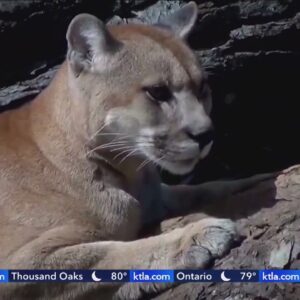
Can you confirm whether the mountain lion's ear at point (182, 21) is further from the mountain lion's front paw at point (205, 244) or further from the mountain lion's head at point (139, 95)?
the mountain lion's front paw at point (205, 244)

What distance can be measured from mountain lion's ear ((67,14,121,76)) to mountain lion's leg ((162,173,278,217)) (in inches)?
33.6

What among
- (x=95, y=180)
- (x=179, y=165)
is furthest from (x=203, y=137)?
(x=95, y=180)

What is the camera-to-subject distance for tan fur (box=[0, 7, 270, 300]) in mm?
3576

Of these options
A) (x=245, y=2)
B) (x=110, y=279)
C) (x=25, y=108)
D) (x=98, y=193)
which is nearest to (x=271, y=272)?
(x=110, y=279)

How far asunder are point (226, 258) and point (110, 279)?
51 cm

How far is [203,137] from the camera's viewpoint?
3.65 meters

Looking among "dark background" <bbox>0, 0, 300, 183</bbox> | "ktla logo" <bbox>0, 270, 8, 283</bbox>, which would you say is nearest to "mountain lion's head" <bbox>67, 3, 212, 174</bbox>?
"ktla logo" <bbox>0, 270, 8, 283</bbox>

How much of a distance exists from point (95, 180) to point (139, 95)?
1.53 feet

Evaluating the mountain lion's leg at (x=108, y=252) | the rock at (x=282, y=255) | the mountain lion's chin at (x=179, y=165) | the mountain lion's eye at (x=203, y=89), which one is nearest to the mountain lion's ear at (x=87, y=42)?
the mountain lion's eye at (x=203, y=89)

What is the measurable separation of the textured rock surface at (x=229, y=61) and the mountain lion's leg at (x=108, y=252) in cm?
170

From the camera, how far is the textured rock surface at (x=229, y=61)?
16.5 feet

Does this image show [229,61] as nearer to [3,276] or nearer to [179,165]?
[179,165]

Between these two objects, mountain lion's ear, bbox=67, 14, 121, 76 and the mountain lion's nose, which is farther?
mountain lion's ear, bbox=67, 14, 121, 76

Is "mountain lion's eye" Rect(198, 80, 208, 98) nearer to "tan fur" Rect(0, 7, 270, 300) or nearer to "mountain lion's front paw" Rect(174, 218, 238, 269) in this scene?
"tan fur" Rect(0, 7, 270, 300)
